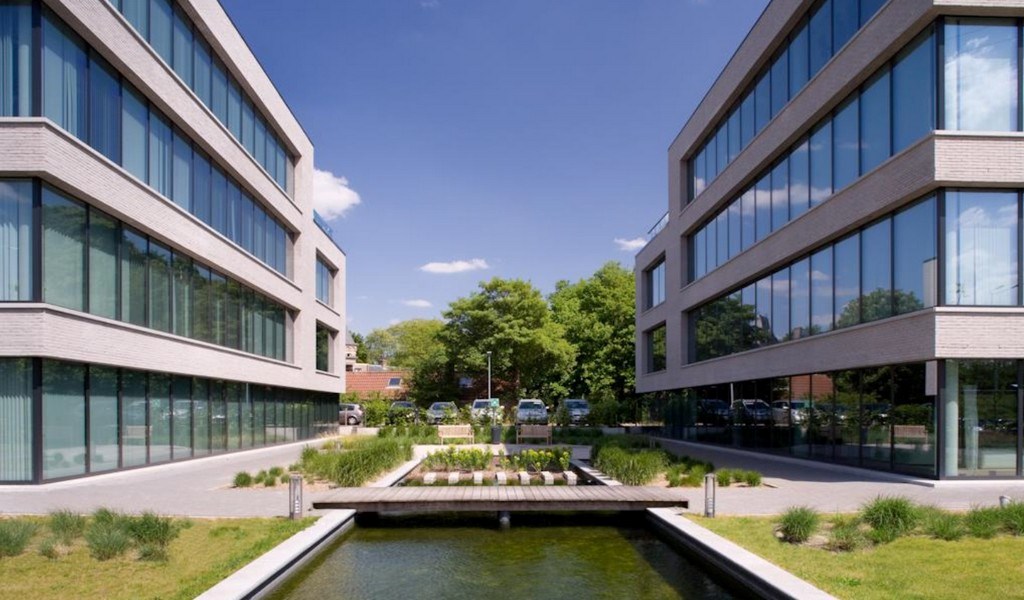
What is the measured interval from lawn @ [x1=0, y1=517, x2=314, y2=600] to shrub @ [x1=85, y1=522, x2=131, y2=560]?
0.08 metres

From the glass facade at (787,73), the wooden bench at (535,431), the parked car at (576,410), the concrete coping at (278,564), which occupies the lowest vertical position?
the parked car at (576,410)

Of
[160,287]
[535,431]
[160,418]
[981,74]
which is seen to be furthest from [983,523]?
[160,287]

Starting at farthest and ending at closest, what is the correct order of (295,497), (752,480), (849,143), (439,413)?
(439,413), (849,143), (752,480), (295,497)

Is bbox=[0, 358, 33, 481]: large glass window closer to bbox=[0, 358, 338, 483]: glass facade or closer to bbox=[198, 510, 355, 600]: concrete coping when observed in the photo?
bbox=[0, 358, 338, 483]: glass facade

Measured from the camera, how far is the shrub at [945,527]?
9.75 m

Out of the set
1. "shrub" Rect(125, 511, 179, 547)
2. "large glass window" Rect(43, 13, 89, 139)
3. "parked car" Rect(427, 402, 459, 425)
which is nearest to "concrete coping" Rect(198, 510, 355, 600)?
"shrub" Rect(125, 511, 179, 547)

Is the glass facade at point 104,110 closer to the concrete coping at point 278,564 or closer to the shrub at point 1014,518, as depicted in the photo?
the concrete coping at point 278,564

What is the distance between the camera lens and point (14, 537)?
30.5 ft

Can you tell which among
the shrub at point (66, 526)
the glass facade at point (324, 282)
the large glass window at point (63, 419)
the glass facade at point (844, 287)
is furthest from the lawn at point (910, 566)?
the glass facade at point (324, 282)

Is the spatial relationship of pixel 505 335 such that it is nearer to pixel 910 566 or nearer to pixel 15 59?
pixel 15 59

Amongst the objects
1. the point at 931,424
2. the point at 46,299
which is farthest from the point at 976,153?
the point at 46,299

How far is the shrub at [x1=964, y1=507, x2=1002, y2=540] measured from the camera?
978 centimetres

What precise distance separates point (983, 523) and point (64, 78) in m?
18.9

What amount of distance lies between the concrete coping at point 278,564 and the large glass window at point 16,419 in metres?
7.82
